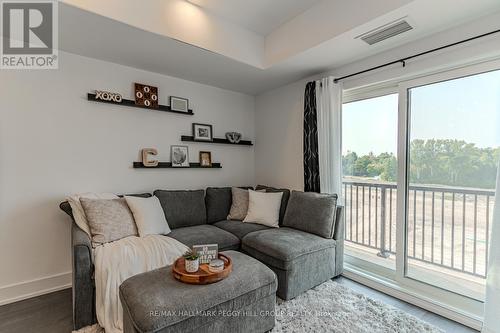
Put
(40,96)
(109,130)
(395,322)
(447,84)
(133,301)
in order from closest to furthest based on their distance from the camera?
(133,301) → (395,322) → (447,84) → (40,96) → (109,130)

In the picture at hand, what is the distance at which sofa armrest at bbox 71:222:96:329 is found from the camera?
5.57 feet

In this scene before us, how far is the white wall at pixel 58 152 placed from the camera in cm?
222

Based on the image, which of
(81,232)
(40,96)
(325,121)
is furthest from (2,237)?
(325,121)

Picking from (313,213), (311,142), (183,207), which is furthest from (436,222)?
(183,207)

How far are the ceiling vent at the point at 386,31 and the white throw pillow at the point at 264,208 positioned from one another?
189cm

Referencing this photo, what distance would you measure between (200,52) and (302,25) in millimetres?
1082

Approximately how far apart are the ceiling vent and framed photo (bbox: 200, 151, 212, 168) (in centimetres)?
234

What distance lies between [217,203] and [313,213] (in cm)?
128

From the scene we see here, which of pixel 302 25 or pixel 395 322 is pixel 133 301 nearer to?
pixel 395 322

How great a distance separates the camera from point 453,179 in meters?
2.15

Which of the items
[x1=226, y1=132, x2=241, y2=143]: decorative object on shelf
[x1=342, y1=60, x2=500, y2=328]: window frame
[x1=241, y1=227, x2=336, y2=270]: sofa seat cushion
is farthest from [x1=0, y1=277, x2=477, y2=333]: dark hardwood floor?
[x1=226, y1=132, x2=241, y2=143]: decorative object on shelf

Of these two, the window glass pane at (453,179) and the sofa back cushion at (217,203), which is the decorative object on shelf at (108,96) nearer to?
the sofa back cushion at (217,203)

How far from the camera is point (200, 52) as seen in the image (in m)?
2.47

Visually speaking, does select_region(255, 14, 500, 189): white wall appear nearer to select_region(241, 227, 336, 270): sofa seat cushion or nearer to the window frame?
the window frame
